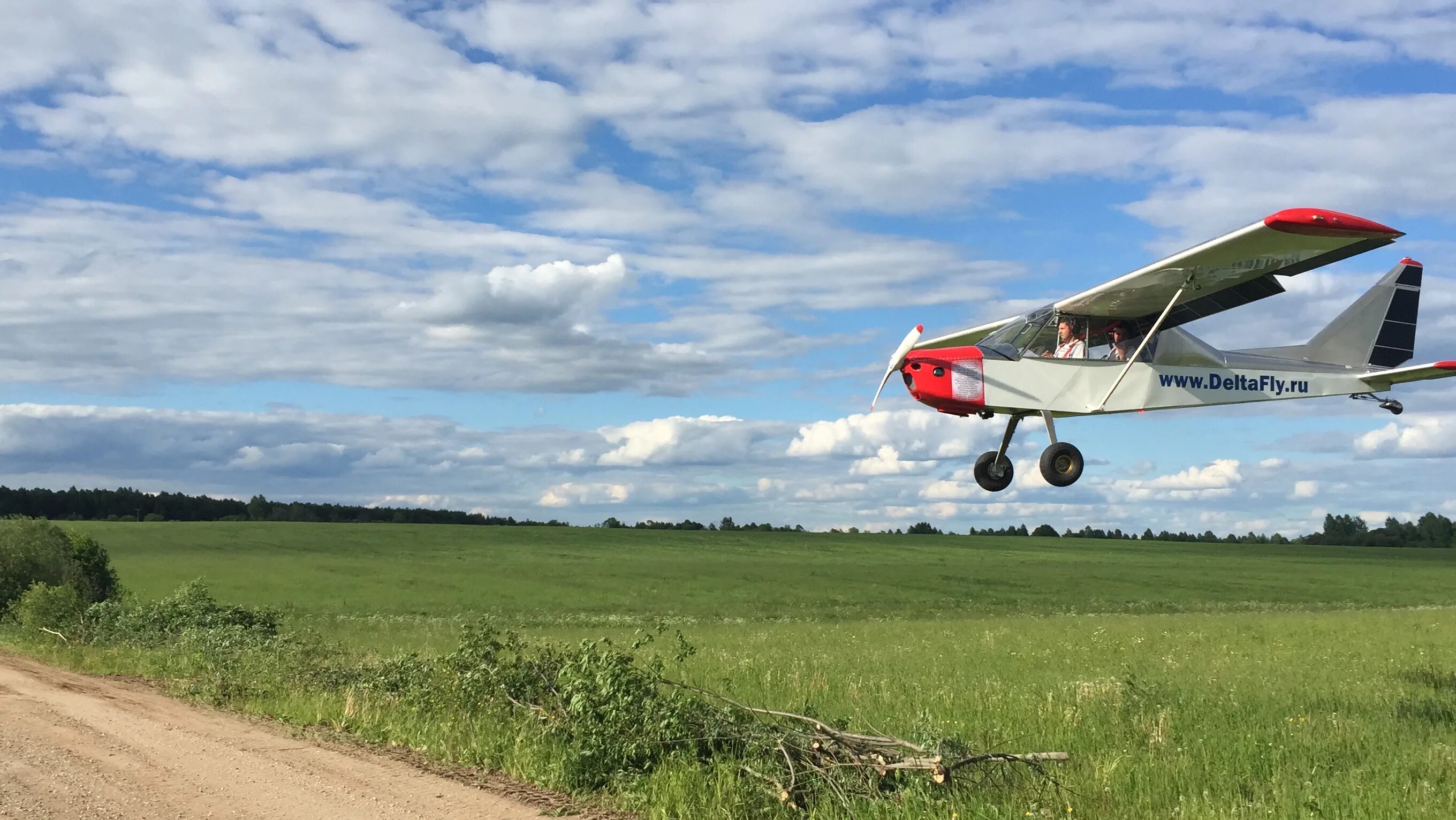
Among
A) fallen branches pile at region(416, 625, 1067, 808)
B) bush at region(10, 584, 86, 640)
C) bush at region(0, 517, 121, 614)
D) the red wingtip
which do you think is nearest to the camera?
the red wingtip

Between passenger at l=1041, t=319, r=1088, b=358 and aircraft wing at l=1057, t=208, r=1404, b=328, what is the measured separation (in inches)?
6.8

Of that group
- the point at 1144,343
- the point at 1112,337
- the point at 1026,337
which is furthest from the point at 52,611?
the point at 1144,343

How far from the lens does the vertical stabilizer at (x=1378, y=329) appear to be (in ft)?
38.8

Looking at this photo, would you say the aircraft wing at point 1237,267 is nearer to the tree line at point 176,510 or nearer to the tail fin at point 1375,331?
the tail fin at point 1375,331

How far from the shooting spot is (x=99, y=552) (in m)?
40.5

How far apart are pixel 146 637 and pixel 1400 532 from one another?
14186 cm

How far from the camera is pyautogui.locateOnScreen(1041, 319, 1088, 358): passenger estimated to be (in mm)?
10695

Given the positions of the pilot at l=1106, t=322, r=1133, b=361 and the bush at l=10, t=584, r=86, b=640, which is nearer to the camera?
the pilot at l=1106, t=322, r=1133, b=361

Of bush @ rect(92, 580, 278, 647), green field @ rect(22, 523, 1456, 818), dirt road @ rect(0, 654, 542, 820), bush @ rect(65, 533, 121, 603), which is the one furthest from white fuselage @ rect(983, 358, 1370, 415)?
bush @ rect(65, 533, 121, 603)

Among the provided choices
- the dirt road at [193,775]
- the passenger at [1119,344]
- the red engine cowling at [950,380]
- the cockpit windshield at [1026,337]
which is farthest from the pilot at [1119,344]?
the dirt road at [193,775]

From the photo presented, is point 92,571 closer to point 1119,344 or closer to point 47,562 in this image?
point 47,562

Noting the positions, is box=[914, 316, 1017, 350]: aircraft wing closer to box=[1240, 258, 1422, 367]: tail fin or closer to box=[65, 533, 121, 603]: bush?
box=[1240, 258, 1422, 367]: tail fin

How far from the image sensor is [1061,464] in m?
9.90

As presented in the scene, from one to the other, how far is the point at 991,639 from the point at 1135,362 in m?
23.2
